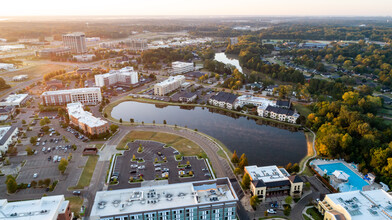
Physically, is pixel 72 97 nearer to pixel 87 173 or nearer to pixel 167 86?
pixel 167 86

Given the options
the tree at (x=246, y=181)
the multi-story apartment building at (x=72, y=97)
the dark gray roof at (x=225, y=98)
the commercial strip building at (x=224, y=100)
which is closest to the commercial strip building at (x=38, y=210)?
the tree at (x=246, y=181)

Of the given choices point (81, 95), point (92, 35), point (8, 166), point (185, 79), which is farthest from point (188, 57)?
point (92, 35)

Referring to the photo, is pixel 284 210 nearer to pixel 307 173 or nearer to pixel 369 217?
pixel 369 217

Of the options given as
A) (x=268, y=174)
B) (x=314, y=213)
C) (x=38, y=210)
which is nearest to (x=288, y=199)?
(x=314, y=213)

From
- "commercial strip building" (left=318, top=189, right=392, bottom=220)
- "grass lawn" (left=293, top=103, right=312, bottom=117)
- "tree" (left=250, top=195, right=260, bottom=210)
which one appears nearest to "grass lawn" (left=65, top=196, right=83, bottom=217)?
"tree" (left=250, top=195, right=260, bottom=210)

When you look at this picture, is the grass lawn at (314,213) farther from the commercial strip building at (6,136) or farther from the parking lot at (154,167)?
the commercial strip building at (6,136)

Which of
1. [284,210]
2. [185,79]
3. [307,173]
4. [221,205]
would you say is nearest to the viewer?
[221,205]
